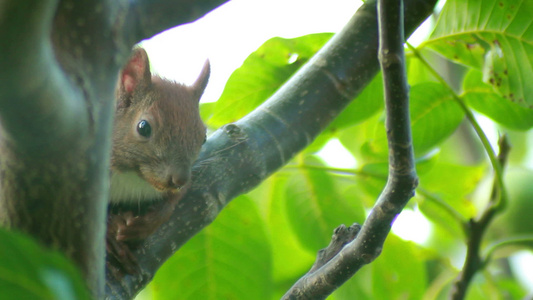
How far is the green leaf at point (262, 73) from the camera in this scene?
1738mm

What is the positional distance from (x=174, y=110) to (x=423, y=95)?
2.22 ft

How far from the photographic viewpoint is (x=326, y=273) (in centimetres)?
119

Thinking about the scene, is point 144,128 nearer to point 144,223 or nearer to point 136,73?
point 136,73

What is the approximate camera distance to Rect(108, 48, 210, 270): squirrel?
1.55 m

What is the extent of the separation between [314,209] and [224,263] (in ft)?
1.17

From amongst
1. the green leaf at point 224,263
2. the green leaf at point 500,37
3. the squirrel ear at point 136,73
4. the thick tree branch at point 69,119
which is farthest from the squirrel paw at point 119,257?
the green leaf at point 500,37

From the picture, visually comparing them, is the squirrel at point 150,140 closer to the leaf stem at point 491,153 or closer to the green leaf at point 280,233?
the green leaf at point 280,233

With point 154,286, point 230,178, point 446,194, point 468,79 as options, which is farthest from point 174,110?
point 446,194

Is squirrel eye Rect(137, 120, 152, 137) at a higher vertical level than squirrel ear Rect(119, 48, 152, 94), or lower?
lower

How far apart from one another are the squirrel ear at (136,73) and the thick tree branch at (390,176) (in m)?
0.80

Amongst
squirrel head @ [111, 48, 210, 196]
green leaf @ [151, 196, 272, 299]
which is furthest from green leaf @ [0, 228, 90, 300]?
green leaf @ [151, 196, 272, 299]

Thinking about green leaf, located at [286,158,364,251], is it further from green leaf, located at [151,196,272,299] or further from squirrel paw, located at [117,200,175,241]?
squirrel paw, located at [117,200,175,241]

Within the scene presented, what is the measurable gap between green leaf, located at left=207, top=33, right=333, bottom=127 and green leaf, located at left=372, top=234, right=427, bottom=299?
0.61 metres

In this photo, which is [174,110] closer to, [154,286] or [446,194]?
[154,286]
